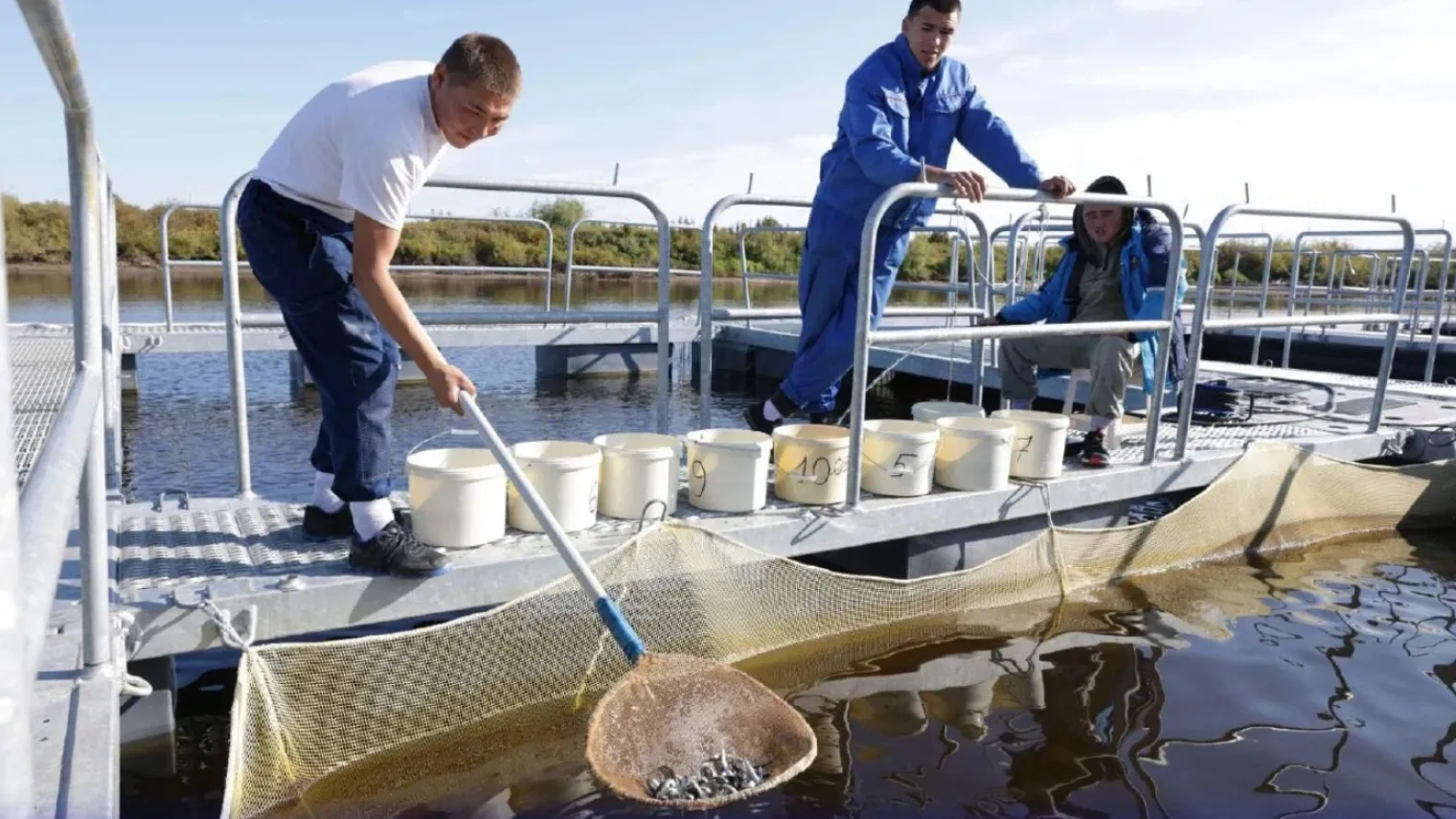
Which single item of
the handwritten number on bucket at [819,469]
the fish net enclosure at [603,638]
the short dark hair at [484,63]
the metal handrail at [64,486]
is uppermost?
the short dark hair at [484,63]

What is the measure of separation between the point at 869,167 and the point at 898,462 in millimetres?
1097

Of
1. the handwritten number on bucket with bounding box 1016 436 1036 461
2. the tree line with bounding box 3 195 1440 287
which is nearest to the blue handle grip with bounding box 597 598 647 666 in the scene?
the handwritten number on bucket with bounding box 1016 436 1036 461

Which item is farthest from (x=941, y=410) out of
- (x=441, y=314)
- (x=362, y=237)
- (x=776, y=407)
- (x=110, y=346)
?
(x=110, y=346)

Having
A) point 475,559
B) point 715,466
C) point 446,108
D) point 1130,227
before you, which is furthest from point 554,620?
point 1130,227

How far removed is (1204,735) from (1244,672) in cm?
58

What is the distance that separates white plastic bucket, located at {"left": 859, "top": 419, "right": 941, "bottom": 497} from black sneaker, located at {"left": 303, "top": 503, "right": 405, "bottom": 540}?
161cm

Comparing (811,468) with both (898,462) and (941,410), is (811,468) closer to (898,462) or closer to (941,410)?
(898,462)

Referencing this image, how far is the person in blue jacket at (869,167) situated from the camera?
386cm

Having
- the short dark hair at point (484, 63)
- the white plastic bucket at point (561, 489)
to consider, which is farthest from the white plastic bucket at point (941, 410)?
the short dark hair at point (484, 63)

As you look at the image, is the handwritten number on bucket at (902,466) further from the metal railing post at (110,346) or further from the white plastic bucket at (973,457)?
the metal railing post at (110,346)

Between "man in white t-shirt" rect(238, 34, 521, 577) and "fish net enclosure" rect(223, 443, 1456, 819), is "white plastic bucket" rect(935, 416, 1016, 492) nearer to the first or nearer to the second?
"fish net enclosure" rect(223, 443, 1456, 819)

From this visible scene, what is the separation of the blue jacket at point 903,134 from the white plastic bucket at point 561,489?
5.07ft

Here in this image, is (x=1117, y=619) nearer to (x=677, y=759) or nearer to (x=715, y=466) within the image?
(x=715, y=466)

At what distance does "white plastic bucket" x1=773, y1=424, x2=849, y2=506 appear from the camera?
342 cm
